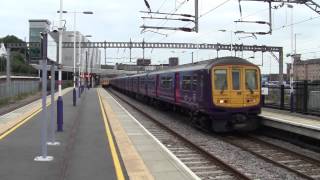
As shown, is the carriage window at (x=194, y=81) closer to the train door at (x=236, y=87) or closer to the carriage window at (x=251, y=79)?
the train door at (x=236, y=87)

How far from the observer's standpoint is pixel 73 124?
22.1m

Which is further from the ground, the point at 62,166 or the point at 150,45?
the point at 150,45

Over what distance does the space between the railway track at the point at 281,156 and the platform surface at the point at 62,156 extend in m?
4.12

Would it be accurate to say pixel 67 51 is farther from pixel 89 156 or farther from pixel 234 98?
pixel 89 156

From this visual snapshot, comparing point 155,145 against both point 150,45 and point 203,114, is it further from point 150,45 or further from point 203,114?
point 150,45

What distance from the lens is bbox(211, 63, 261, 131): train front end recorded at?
19.8m

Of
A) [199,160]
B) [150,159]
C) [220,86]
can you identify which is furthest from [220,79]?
[150,159]

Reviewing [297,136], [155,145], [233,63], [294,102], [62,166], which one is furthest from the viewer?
[294,102]

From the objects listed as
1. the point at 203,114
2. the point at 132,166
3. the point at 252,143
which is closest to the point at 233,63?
the point at 203,114

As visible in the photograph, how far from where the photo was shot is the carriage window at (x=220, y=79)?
19920mm

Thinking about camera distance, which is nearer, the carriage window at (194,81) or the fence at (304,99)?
the carriage window at (194,81)

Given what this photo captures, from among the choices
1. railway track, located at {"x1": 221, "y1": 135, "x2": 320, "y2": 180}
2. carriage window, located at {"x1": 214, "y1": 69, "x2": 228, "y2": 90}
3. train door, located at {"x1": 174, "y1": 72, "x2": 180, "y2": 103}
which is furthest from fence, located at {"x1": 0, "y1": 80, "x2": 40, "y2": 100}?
railway track, located at {"x1": 221, "y1": 135, "x2": 320, "y2": 180}

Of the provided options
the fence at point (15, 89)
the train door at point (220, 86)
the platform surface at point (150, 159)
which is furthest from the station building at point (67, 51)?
the train door at point (220, 86)

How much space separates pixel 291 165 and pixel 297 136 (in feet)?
15.1
